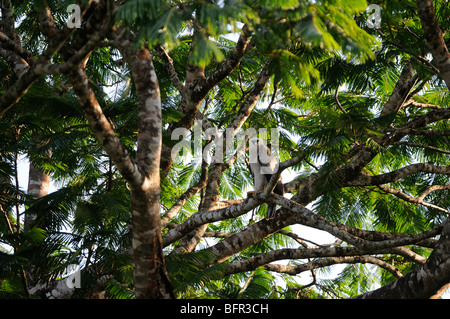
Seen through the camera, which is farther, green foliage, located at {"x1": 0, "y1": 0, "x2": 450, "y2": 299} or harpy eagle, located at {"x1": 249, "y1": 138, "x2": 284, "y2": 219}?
harpy eagle, located at {"x1": 249, "y1": 138, "x2": 284, "y2": 219}

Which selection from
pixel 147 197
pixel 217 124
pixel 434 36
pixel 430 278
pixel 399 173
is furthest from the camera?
pixel 217 124

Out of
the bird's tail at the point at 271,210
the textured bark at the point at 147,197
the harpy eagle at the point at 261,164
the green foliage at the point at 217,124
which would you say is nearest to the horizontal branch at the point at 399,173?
the green foliage at the point at 217,124

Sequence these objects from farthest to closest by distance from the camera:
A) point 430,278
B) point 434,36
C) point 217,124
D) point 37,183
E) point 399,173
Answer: point 37,183
point 217,124
point 399,173
point 434,36
point 430,278

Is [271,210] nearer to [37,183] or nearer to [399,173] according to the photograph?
[399,173]

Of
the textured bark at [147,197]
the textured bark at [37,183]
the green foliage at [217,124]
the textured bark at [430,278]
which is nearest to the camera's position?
the green foliage at [217,124]

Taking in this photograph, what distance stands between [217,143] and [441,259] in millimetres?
2699

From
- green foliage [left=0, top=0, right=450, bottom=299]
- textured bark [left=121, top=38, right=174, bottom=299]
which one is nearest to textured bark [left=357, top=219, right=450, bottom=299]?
green foliage [left=0, top=0, right=450, bottom=299]

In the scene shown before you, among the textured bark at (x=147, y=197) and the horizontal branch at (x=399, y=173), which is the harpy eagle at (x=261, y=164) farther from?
the textured bark at (x=147, y=197)

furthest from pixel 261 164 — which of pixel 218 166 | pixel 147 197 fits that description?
pixel 147 197

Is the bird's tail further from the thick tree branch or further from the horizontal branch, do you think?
the thick tree branch

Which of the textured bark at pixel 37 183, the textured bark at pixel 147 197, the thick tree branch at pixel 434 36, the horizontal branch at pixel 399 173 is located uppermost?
the textured bark at pixel 37 183

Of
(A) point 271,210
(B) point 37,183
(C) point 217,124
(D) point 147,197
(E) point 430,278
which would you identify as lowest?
(E) point 430,278
